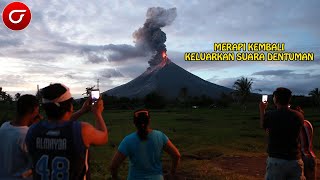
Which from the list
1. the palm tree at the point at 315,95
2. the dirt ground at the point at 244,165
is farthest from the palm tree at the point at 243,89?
the dirt ground at the point at 244,165

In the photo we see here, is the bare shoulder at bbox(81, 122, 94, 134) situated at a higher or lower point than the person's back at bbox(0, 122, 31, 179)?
higher

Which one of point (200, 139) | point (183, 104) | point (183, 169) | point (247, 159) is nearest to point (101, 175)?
point (183, 169)

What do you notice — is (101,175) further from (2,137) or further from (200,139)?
(200,139)

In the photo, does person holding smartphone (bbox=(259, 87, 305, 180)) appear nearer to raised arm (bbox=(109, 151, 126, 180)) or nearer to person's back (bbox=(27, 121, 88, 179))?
raised arm (bbox=(109, 151, 126, 180))

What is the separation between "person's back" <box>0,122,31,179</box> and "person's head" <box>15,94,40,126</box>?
5.7 inches

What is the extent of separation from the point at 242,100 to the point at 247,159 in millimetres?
86446

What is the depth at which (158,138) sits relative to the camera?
201 inches

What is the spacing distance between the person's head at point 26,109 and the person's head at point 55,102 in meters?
0.63

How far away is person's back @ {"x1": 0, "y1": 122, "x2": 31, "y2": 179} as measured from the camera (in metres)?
4.23

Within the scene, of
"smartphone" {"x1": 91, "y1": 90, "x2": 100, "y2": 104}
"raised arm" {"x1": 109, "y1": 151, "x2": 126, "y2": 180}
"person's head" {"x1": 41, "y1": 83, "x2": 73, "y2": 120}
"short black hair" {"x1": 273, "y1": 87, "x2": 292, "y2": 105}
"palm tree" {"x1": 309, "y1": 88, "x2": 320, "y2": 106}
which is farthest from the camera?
"palm tree" {"x1": 309, "y1": 88, "x2": 320, "y2": 106}

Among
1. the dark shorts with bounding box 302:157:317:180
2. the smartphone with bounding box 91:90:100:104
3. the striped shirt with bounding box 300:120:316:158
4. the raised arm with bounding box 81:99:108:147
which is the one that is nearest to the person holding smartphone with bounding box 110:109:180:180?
the smartphone with bounding box 91:90:100:104

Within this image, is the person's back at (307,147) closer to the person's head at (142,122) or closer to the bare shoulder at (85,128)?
the person's head at (142,122)

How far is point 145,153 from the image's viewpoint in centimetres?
505

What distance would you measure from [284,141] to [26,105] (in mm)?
3632
